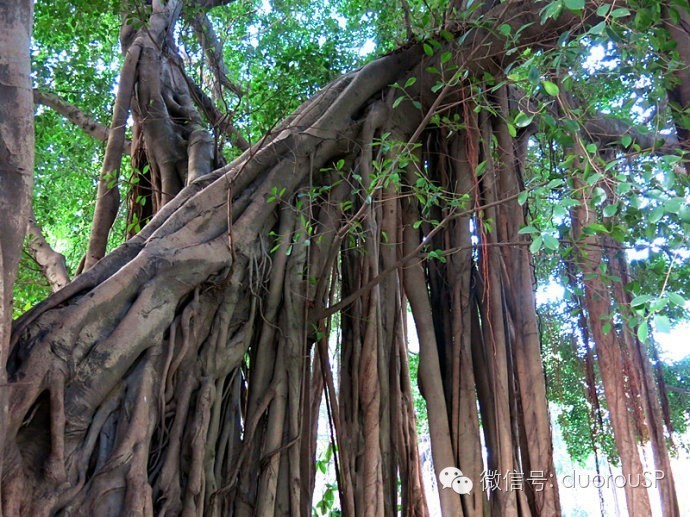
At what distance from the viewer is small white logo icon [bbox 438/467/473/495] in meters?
2.54

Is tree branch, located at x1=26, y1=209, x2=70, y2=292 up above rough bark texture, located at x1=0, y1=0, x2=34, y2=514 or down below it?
above

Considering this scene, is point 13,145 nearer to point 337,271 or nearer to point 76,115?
point 337,271

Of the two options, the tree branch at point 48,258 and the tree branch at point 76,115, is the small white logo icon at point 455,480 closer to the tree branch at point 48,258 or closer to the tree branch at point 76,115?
the tree branch at point 48,258

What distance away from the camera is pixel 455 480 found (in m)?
2.57

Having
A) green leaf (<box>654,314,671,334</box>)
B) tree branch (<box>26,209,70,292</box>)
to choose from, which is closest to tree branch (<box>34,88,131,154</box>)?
tree branch (<box>26,209,70,292</box>)

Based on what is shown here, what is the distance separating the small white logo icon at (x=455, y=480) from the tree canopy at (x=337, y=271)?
0.10 ft

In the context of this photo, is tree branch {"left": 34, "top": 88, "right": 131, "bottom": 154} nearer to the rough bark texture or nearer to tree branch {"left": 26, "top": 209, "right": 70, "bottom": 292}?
tree branch {"left": 26, "top": 209, "right": 70, "bottom": 292}

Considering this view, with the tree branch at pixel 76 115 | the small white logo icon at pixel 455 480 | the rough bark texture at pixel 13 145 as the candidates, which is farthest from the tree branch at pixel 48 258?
the small white logo icon at pixel 455 480

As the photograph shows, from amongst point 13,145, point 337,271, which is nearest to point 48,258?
point 337,271

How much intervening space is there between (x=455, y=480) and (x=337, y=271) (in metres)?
0.96

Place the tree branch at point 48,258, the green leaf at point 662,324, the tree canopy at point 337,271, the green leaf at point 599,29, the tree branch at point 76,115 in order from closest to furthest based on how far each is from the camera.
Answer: the green leaf at point 662,324
the green leaf at point 599,29
the tree canopy at point 337,271
the tree branch at point 48,258
the tree branch at point 76,115

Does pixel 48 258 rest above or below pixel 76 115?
below

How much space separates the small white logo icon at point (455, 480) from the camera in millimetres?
2543

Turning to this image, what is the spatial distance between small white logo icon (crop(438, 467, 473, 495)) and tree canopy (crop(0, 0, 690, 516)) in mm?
29
